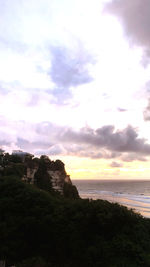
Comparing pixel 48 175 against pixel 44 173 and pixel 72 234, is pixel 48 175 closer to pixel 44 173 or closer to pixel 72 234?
pixel 44 173

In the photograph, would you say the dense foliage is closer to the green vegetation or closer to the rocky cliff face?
the green vegetation

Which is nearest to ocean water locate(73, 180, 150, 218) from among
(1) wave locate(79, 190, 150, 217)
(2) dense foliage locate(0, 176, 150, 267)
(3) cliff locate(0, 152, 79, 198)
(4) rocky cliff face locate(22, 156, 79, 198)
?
(1) wave locate(79, 190, 150, 217)

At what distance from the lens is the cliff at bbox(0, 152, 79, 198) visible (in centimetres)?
Answer: 3931

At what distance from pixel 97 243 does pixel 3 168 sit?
74.6 ft

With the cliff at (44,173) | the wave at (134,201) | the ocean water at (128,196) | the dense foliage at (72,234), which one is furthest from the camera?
A: the ocean water at (128,196)

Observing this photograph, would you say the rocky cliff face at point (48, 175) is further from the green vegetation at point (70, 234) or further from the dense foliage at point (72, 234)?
the dense foliage at point (72, 234)

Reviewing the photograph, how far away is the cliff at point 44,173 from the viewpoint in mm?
39312

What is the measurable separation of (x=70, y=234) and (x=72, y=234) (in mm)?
247

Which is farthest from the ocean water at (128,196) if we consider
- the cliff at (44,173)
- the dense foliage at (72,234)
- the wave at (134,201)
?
the cliff at (44,173)

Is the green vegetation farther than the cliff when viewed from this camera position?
No

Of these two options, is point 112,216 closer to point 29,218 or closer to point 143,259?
point 143,259

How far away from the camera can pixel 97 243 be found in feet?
42.3

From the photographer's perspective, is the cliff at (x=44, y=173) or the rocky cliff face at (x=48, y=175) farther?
the rocky cliff face at (x=48, y=175)

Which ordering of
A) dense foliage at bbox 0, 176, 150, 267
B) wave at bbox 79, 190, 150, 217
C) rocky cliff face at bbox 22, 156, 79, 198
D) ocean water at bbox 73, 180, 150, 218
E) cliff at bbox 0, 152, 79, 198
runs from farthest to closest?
1. ocean water at bbox 73, 180, 150, 218
2. wave at bbox 79, 190, 150, 217
3. rocky cliff face at bbox 22, 156, 79, 198
4. cliff at bbox 0, 152, 79, 198
5. dense foliage at bbox 0, 176, 150, 267
